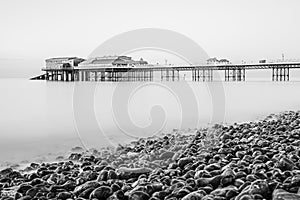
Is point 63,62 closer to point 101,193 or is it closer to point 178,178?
point 178,178

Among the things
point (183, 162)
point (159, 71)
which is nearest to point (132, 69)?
point (159, 71)

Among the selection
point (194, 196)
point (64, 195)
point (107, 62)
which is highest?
point (107, 62)

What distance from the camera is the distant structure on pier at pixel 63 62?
6238cm

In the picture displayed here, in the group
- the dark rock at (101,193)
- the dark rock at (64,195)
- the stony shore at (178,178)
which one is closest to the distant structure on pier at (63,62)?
the stony shore at (178,178)

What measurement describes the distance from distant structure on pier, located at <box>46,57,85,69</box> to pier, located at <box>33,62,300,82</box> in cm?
85

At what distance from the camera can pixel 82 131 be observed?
9.05m

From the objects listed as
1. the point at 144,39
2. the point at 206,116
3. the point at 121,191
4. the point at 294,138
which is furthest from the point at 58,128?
the point at 121,191

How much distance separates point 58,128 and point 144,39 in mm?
3721

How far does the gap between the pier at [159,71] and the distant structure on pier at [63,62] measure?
2.79ft

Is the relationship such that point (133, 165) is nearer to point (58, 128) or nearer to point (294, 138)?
point (294, 138)

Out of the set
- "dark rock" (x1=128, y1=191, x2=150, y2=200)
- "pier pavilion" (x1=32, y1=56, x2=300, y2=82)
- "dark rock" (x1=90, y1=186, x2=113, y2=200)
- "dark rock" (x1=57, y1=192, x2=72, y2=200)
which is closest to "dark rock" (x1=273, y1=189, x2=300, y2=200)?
"dark rock" (x1=128, y1=191, x2=150, y2=200)

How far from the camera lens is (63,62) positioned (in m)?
63.8

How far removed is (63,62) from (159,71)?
17.8m

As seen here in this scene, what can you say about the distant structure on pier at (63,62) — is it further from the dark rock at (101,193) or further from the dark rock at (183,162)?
the dark rock at (101,193)
